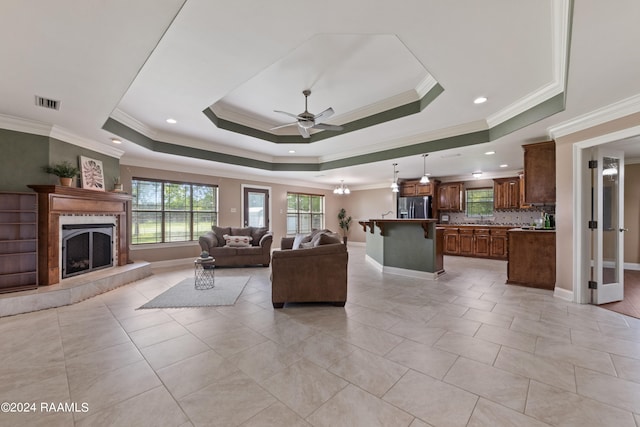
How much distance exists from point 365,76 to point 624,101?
9.91ft

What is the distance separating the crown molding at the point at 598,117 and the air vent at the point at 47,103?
264 inches

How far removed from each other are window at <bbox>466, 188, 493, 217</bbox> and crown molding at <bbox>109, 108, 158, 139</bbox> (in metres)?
8.80

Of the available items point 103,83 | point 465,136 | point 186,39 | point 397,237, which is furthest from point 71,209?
point 465,136

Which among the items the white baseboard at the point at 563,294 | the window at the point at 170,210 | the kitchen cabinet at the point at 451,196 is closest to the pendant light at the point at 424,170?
the kitchen cabinet at the point at 451,196

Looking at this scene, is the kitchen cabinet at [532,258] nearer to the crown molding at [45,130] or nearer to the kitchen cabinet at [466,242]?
the kitchen cabinet at [466,242]

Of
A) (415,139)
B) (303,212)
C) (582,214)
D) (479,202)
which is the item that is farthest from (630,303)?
(303,212)

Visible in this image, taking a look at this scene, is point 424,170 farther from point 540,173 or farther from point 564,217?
point 564,217

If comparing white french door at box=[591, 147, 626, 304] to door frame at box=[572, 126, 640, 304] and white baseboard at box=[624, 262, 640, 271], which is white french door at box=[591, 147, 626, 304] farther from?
white baseboard at box=[624, 262, 640, 271]

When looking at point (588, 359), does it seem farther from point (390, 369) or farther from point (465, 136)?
point (465, 136)

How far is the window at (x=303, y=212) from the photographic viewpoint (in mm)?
9383

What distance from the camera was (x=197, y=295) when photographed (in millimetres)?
4004

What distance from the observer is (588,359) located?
2225 mm

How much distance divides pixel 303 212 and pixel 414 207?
3.99 m

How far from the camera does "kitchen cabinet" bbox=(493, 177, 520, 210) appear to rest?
7309mm
